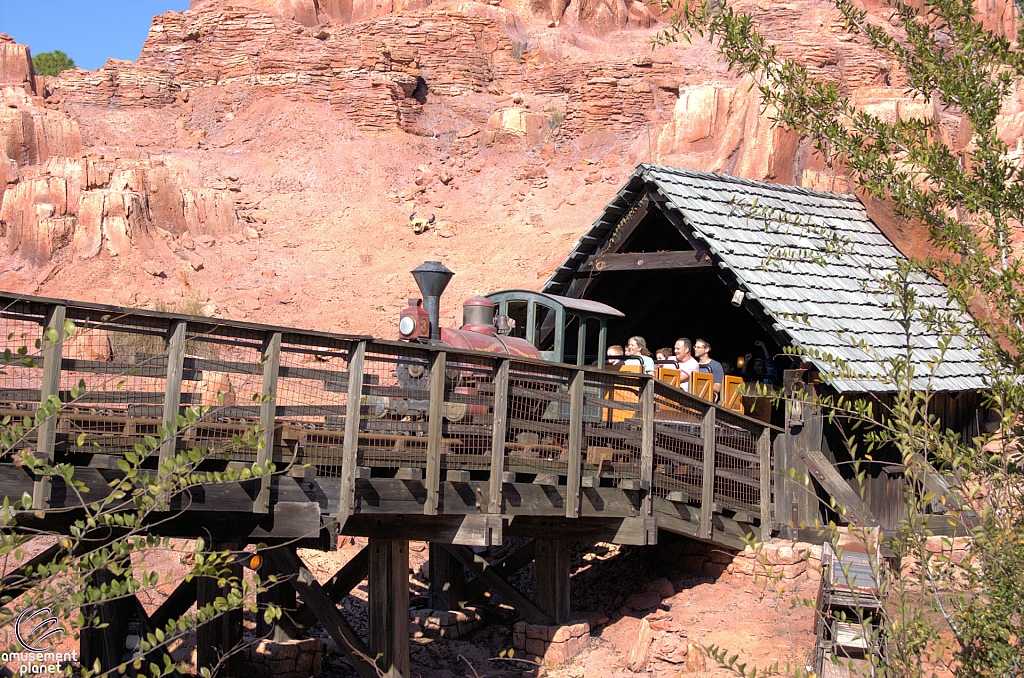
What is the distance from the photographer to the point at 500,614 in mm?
12812

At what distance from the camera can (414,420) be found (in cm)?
849

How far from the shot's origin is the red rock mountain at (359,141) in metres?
24.8

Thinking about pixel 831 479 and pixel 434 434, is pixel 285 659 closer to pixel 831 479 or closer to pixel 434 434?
pixel 434 434

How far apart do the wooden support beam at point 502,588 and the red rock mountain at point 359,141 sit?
37.7ft

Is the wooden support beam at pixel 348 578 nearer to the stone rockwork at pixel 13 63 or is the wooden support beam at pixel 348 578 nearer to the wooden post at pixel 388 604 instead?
the wooden post at pixel 388 604

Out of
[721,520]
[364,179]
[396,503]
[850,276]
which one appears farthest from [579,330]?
[364,179]

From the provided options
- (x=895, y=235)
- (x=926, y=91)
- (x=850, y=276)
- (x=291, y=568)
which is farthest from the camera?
(x=895, y=235)

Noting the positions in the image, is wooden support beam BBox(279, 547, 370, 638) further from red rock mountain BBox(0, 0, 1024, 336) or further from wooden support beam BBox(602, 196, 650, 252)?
red rock mountain BBox(0, 0, 1024, 336)

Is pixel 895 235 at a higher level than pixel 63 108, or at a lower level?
lower

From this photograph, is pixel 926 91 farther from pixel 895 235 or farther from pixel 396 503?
pixel 895 235

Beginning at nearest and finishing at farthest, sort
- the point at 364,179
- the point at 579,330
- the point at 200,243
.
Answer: the point at 579,330 < the point at 200,243 < the point at 364,179

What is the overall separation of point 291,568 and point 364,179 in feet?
78.9

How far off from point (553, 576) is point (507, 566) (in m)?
1.32

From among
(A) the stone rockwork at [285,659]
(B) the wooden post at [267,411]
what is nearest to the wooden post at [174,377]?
(B) the wooden post at [267,411]
